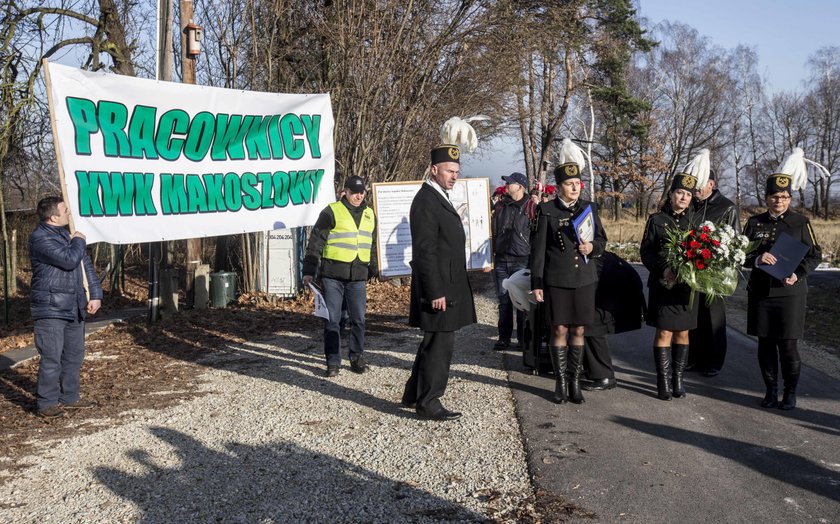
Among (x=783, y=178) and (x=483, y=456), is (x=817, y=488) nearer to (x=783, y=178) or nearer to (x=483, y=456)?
(x=483, y=456)

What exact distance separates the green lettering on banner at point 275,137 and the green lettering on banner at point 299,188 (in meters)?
0.29

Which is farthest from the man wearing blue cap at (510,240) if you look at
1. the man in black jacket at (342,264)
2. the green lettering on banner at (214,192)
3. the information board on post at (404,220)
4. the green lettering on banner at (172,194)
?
the green lettering on banner at (172,194)

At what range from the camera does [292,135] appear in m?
9.27

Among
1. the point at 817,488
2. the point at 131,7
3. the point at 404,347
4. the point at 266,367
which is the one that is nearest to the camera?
the point at 817,488

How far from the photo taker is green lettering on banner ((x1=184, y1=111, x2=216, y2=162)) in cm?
836

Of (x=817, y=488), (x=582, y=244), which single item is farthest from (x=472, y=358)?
Answer: (x=817, y=488)

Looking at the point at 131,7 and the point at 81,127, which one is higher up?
the point at 131,7

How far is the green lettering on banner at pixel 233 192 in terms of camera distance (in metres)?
8.71

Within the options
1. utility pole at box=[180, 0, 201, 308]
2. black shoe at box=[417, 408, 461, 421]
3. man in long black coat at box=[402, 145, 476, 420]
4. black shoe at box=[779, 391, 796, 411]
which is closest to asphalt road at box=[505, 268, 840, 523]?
black shoe at box=[779, 391, 796, 411]

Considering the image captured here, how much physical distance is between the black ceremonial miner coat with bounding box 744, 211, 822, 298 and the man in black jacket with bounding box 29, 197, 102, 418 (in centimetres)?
586

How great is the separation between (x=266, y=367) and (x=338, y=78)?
7.47 metres

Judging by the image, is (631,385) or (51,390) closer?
(51,390)

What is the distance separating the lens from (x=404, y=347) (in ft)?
29.4

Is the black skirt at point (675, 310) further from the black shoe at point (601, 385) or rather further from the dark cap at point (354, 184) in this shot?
the dark cap at point (354, 184)
